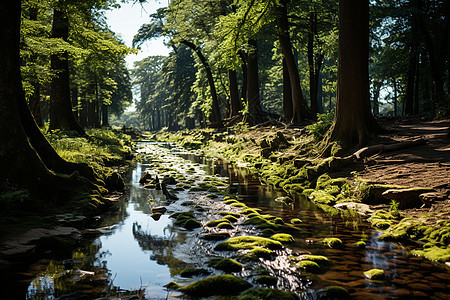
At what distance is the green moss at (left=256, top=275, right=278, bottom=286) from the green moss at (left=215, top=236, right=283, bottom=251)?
1046 mm

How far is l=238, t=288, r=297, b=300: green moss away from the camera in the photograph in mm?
3520

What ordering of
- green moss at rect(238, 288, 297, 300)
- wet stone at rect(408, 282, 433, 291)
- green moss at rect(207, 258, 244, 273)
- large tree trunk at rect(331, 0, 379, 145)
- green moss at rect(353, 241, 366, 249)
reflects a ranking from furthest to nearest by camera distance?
large tree trunk at rect(331, 0, 379, 145)
green moss at rect(353, 241, 366, 249)
green moss at rect(207, 258, 244, 273)
wet stone at rect(408, 282, 433, 291)
green moss at rect(238, 288, 297, 300)

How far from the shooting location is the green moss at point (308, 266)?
434cm

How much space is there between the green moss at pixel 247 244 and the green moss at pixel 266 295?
1455 millimetres

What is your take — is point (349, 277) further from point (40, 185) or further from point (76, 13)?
point (76, 13)

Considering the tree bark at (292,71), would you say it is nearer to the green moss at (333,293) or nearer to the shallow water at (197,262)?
the shallow water at (197,262)

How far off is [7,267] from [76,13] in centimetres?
1155

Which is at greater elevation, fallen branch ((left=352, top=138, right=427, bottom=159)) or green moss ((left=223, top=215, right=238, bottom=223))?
fallen branch ((left=352, top=138, right=427, bottom=159))

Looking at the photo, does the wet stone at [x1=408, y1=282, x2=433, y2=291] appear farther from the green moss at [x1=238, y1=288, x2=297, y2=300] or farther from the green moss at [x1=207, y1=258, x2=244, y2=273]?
the green moss at [x1=207, y1=258, x2=244, y2=273]

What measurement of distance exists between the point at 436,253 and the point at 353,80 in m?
6.45

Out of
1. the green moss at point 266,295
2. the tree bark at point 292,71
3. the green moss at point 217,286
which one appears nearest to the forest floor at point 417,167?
the green moss at point 266,295

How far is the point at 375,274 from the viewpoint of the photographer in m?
4.07

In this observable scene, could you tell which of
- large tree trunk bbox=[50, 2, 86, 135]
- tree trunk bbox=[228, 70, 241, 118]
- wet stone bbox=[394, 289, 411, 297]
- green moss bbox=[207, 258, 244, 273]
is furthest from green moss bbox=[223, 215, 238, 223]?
tree trunk bbox=[228, 70, 241, 118]

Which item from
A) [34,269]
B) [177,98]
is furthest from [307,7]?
[177,98]
